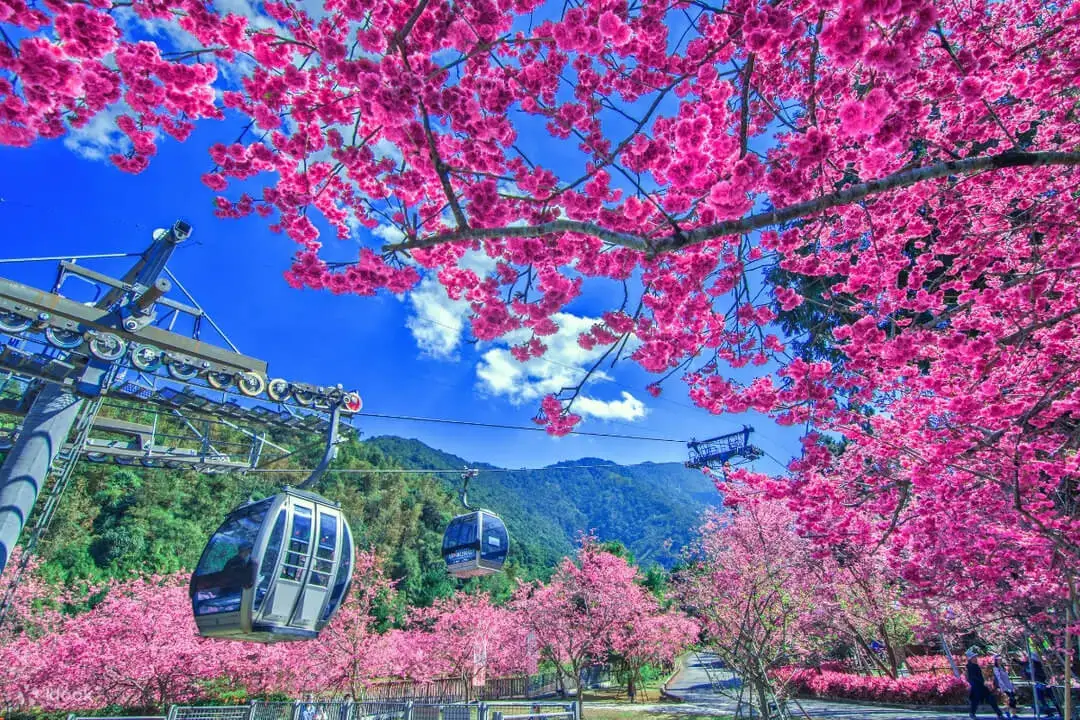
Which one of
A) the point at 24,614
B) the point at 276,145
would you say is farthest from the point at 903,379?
the point at 24,614

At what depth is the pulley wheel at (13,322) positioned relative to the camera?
9156 millimetres

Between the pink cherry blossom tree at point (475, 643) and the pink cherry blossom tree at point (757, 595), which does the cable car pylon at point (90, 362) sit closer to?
the pink cherry blossom tree at point (757, 595)

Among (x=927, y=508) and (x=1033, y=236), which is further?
(x=927, y=508)

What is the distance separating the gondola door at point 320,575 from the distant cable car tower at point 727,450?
2475cm

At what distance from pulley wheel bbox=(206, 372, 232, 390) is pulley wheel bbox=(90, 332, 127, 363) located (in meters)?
1.63

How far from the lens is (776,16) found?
3559mm

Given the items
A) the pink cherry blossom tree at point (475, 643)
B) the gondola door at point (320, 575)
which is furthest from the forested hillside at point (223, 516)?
the pink cherry blossom tree at point (475, 643)

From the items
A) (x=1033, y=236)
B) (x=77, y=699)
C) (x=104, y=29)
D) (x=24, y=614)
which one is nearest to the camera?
(x=104, y=29)

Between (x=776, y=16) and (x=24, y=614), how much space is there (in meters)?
24.5

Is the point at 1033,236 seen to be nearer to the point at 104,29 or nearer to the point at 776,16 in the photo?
the point at 776,16

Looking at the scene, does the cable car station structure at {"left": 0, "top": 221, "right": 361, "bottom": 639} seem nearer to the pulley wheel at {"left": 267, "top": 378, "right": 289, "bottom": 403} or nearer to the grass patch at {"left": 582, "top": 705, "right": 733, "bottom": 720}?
the pulley wheel at {"left": 267, "top": 378, "right": 289, "bottom": 403}

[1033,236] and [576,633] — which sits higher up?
[1033,236]

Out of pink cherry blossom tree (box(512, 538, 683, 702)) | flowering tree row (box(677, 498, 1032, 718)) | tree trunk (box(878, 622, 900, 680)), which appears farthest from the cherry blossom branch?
pink cherry blossom tree (box(512, 538, 683, 702))

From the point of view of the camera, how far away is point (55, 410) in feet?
33.1
